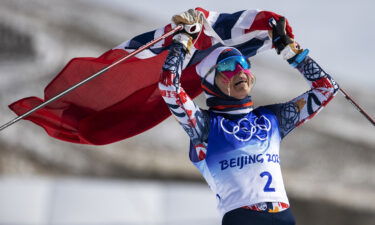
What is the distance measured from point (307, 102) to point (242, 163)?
645 millimetres

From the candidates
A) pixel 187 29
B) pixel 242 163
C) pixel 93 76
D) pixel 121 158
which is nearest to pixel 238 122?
pixel 242 163

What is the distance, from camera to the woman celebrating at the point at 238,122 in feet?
12.8

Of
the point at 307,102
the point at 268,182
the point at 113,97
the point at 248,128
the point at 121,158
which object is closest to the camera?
the point at 268,182

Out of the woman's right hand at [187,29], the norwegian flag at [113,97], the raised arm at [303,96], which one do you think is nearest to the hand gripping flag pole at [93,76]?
the woman's right hand at [187,29]

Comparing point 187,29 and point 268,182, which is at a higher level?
point 187,29

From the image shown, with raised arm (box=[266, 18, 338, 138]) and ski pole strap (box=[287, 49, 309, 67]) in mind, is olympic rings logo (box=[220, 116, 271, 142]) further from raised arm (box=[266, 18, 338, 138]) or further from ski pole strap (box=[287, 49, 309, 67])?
ski pole strap (box=[287, 49, 309, 67])

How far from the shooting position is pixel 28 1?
14992mm

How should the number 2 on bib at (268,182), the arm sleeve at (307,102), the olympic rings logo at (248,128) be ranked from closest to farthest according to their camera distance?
1. the number 2 on bib at (268,182)
2. the olympic rings logo at (248,128)
3. the arm sleeve at (307,102)

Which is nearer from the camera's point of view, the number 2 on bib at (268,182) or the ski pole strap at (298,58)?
the number 2 on bib at (268,182)

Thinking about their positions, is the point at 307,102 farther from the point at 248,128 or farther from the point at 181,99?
the point at 181,99

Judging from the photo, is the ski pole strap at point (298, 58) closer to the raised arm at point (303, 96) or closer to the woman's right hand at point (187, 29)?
the raised arm at point (303, 96)

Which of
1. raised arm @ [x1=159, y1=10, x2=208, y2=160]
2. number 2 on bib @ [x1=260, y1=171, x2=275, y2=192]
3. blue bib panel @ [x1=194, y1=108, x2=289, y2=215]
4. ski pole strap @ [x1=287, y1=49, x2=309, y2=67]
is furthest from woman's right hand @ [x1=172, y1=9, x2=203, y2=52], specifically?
number 2 on bib @ [x1=260, y1=171, x2=275, y2=192]

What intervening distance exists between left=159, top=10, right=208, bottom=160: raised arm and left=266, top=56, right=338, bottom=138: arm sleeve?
502 mm

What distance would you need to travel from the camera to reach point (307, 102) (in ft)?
14.1
